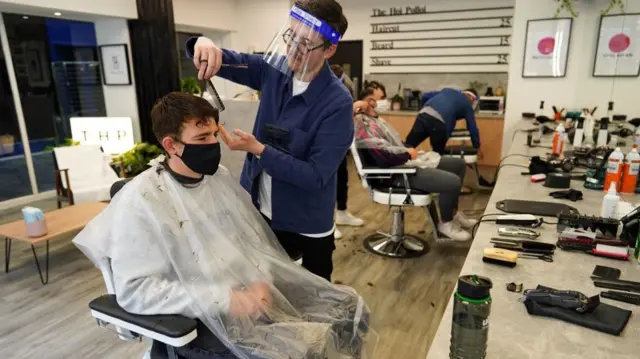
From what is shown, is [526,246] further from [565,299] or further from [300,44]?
[300,44]

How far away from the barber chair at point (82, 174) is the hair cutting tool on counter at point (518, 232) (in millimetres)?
3395

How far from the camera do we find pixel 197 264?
128cm

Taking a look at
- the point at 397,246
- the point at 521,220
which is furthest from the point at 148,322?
the point at 397,246

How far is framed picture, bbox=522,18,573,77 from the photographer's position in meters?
4.30

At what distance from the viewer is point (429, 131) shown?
400cm

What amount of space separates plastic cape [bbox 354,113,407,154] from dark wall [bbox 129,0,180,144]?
9.59ft

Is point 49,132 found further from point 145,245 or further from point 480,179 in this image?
point 480,179

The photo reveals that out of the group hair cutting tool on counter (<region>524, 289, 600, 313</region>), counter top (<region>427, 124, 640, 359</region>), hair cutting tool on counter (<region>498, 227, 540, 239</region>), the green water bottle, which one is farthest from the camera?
hair cutting tool on counter (<region>498, 227, 540, 239</region>)

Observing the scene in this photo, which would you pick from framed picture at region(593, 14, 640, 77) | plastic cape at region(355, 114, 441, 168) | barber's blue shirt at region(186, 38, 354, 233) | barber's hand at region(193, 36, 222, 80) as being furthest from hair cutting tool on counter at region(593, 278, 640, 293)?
framed picture at region(593, 14, 640, 77)

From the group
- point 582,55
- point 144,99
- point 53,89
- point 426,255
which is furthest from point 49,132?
point 582,55

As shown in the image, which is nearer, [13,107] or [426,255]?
[426,255]

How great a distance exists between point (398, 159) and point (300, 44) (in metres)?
1.71

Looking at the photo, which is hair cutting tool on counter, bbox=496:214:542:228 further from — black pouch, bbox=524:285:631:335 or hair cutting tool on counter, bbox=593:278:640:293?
black pouch, bbox=524:285:631:335

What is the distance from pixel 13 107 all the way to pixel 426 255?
4.50 m
